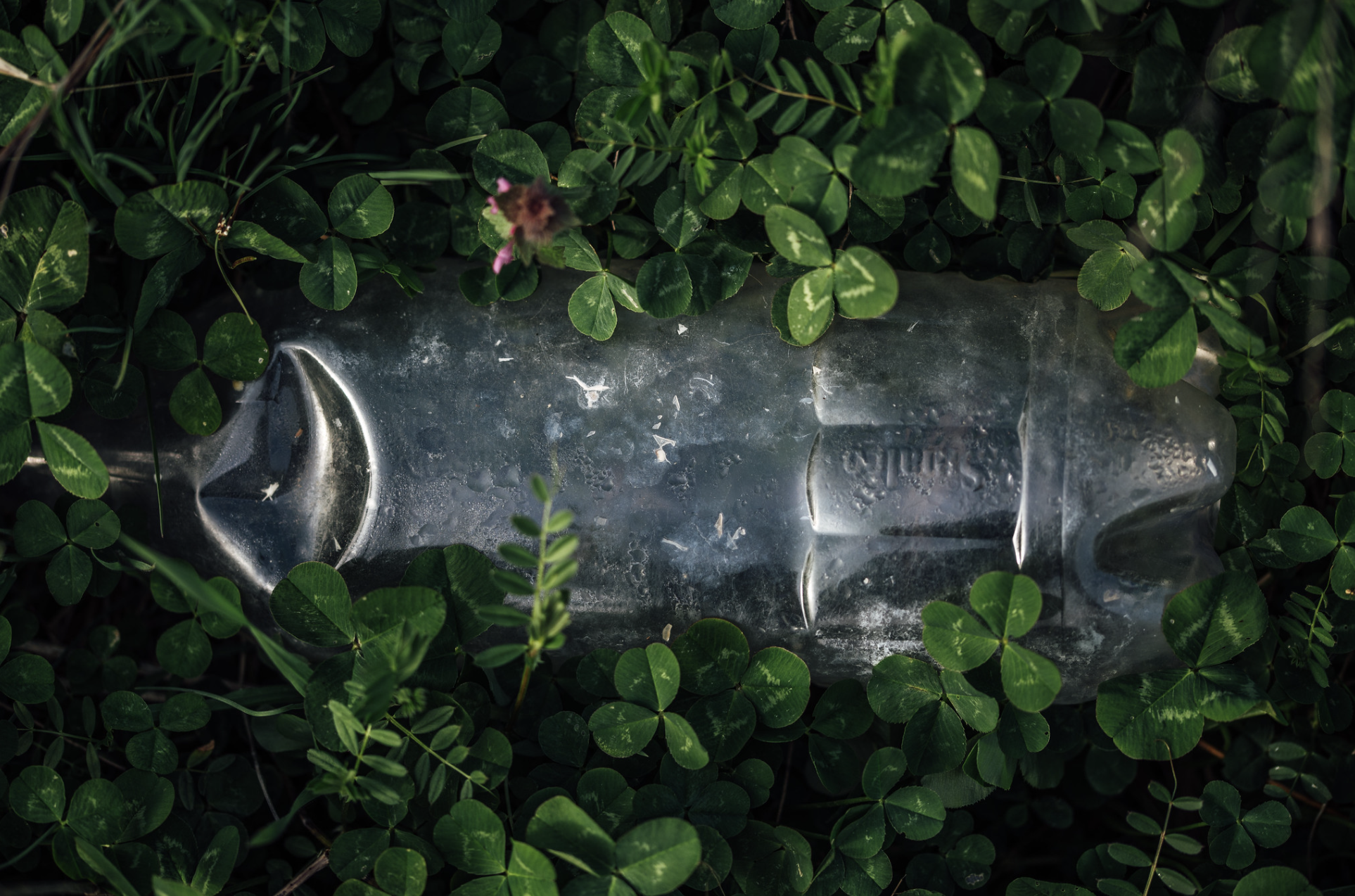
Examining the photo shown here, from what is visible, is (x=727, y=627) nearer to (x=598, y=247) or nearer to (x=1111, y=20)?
(x=598, y=247)

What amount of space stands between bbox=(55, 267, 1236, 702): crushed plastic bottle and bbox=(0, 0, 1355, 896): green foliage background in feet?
0.35

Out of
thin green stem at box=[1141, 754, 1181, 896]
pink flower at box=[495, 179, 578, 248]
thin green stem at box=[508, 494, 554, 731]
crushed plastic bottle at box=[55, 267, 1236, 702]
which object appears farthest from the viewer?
thin green stem at box=[1141, 754, 1181, 896]

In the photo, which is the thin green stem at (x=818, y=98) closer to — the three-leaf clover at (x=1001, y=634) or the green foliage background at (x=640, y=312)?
the green foliage background at (x=640, y=312)

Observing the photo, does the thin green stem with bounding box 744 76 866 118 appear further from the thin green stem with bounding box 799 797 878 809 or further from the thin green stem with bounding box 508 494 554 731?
the thin green stem with bounding box 799 797 878 809

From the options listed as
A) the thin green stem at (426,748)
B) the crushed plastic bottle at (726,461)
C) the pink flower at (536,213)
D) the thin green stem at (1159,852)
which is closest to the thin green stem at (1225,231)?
the crushed plastic bottle at (726,461)

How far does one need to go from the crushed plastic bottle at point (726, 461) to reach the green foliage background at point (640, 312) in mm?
105

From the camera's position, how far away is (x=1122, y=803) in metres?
2.55

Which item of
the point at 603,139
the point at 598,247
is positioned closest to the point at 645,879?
the point at 598,247

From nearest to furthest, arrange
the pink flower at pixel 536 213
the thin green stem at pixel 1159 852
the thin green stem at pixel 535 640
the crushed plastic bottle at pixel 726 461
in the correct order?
the thin green stem at pixel 535 640, the pink flower at pixel 536 213, the crushed plastic bottle at pixel 726 461, the thin green stem at pixel 1159 852

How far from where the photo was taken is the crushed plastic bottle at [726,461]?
2025mm

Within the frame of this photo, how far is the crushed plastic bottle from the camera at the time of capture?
203cm

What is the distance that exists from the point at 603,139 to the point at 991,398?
1.10 m

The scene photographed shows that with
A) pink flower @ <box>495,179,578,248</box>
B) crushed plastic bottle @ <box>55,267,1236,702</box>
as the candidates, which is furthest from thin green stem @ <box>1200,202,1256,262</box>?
pink flower @ <box>495,179,578,248</box>

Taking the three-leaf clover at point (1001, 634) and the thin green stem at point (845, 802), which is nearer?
the three-leaf clover at point (1001, 634)
